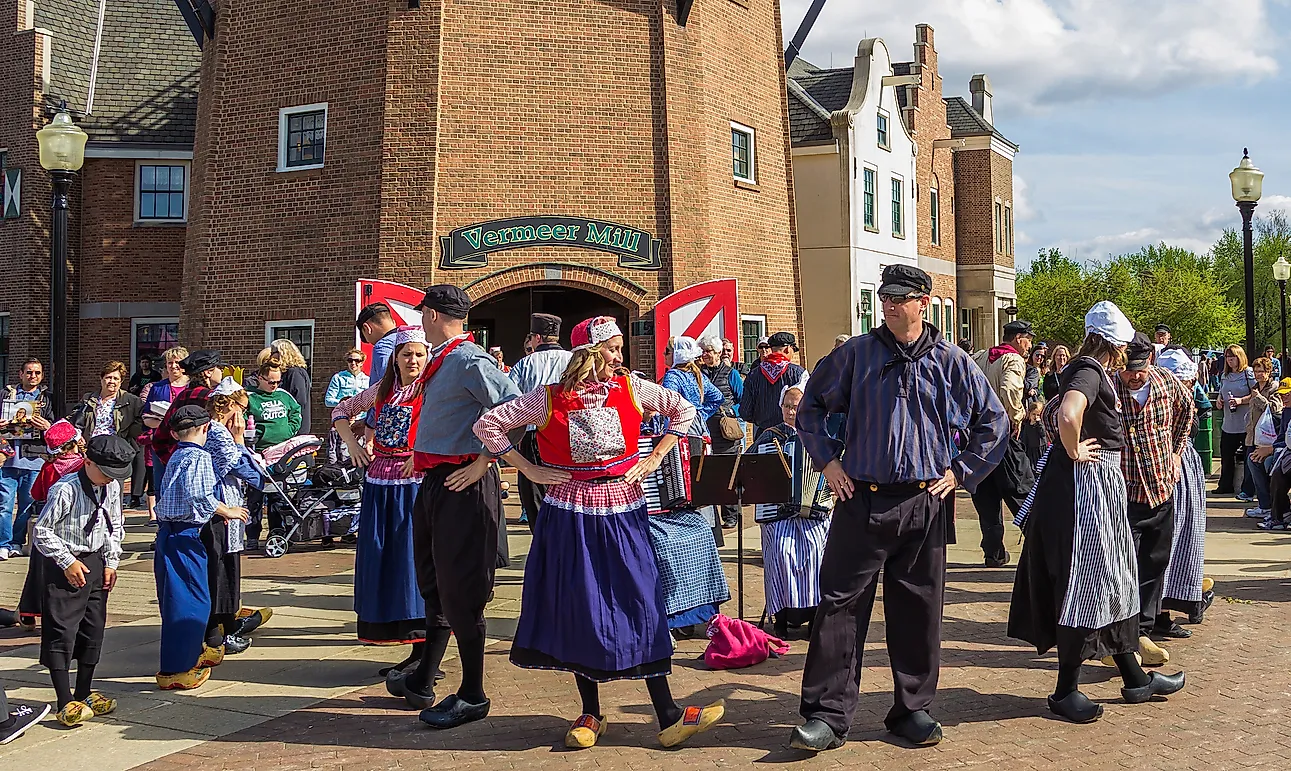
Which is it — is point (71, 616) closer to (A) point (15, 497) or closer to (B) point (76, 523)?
(B) point (76, 523)

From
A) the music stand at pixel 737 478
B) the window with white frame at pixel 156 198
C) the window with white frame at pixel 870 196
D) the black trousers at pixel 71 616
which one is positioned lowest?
the black trousers at pixel 71 616

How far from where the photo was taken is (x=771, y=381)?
970 cm

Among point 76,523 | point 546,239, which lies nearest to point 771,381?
point 76,523

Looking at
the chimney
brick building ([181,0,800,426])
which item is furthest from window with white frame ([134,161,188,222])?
the chimney

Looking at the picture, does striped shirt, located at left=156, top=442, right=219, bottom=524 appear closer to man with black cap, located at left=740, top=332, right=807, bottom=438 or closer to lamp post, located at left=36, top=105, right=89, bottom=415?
man with black cap, located at left=740, top=332, right=807, bottom=438

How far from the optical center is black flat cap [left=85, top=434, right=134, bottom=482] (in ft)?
19.6

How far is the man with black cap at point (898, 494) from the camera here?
5.16m

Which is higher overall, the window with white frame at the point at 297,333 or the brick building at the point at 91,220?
the brick building at the point at 91,220

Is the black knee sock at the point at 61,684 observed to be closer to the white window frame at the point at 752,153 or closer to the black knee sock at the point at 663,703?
the black knee sock at the point at 663,703

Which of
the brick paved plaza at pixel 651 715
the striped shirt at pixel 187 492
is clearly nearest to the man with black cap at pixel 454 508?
the brick paved plaza at pixel 651 715

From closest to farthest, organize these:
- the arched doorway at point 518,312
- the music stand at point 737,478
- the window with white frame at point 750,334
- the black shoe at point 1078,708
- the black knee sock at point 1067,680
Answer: the black shoe at point 1078,708
the black knee sock at point 1067,680
the music stand at point 737,478
the window with white frame at point 750,334
the arched doorway at point 518,312

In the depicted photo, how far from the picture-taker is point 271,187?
17375 millimetres

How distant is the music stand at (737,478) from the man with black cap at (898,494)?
66.6 inches

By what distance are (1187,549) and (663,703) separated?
12.5 ft
